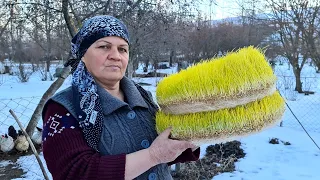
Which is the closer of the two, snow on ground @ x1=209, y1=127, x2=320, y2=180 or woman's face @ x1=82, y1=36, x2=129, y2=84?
woman's face @ x1=82, y1=36, x2=129, y2=84

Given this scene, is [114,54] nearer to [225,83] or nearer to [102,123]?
[102,123]

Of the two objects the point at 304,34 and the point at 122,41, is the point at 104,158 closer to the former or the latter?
the point at 122,41

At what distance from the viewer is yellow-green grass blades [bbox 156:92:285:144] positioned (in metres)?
0.94

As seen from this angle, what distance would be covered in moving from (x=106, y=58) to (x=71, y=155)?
0.33 m

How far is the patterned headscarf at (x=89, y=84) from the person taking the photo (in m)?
0.98

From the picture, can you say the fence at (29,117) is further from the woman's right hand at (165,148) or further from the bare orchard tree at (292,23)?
the woman's right hand at (165,148)

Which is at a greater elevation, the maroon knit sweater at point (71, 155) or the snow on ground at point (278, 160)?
the maroon knit sweater at point (71, 155)

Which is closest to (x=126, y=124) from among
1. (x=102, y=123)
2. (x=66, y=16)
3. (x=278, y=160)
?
(x=102, y=123)

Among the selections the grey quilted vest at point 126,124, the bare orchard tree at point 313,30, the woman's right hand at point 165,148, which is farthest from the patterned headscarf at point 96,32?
the bare orchard tree at point 313,30

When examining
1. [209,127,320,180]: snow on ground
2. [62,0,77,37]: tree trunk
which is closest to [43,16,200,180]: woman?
[209,127,320,180]: snow on ground

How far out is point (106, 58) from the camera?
1.05 meters

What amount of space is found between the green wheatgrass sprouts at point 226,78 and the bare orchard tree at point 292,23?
722cm

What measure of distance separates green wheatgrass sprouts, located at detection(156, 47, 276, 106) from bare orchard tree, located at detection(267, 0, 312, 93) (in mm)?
7219

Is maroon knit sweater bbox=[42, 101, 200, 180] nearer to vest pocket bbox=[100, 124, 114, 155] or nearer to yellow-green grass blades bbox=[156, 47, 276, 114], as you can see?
vest pocket bbox=[100, 124, 114, 155]
